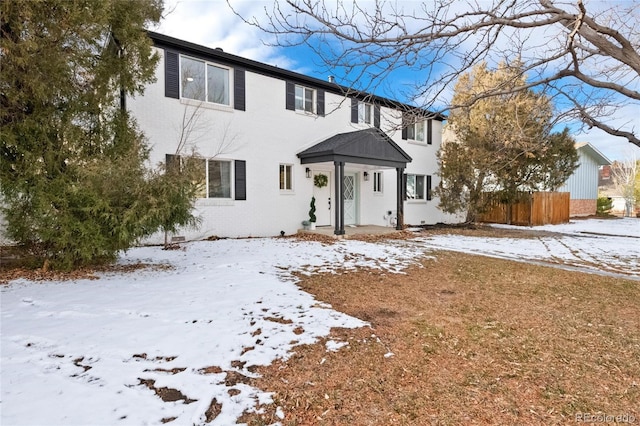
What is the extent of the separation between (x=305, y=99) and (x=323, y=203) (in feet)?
12.7

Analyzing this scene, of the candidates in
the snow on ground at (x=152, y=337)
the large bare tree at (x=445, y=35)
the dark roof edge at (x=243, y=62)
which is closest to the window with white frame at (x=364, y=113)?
the dark roof edge at (x=243, y=62)

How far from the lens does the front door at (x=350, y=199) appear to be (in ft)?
46.7

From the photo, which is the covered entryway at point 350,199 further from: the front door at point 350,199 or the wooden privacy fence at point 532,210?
the wooden privacy fence at point 532,210

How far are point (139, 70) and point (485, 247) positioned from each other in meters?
10.1

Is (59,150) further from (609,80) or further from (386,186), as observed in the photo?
(386,186)

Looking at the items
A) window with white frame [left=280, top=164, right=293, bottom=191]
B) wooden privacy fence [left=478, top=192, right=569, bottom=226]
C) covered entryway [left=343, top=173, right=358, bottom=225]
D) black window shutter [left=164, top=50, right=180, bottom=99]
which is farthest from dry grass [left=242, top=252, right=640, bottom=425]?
wooden privacy fence [left=478, top=192, right=569, bottom=226]

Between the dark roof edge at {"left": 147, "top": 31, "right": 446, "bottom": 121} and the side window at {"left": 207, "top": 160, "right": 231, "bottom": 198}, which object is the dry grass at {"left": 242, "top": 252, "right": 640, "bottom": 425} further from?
the side window at {"left": 207, "top": 160, "right": 231, "bottom": 198}

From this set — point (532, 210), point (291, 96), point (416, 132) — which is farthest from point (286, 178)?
point (532, 210)

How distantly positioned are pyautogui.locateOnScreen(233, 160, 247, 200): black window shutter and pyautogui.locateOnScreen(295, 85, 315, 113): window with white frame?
3.12 meters

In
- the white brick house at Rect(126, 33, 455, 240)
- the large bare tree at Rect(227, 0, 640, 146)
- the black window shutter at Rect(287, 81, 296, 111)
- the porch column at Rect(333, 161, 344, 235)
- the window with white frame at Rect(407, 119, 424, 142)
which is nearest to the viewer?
the large bare tree at Rect(227, 0, 640, 146)

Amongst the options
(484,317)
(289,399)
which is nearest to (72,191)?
(289,399)

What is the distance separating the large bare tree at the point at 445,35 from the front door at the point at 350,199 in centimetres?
835

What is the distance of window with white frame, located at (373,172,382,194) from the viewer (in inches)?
599

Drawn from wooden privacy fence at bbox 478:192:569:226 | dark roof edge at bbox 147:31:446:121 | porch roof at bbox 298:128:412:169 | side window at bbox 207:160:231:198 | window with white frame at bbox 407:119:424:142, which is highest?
dark roof edge at bbox 147:31:446:121
